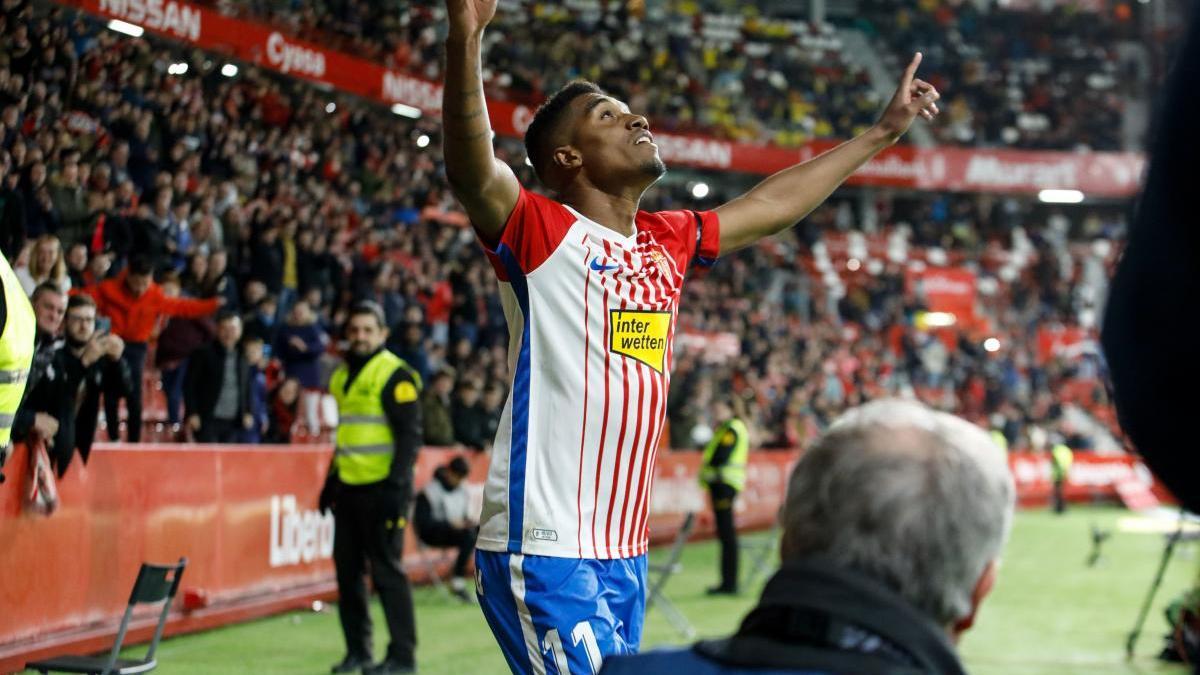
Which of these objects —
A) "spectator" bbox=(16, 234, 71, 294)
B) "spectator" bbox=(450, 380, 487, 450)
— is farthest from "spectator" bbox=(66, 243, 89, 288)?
"spectator" bbox=(450, 380, 487, 450)

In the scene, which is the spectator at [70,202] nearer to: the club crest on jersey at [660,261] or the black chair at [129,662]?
the black chair at [129,662]

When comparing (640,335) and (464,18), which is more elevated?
(464,18)

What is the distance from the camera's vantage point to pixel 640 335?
377 cm

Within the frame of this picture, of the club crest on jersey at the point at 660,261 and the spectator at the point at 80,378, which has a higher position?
the club crest on jersey at the point at 660,261

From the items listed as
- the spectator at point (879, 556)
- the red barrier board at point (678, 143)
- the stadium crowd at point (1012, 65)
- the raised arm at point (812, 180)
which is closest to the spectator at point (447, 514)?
A: the red barrier board at point (678, 143)

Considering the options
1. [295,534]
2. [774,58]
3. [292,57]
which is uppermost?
[774,58]

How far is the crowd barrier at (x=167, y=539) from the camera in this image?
8.45 meters

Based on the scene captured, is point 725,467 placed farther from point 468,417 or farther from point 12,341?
point 12,341

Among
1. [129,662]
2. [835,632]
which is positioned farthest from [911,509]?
[129,662]

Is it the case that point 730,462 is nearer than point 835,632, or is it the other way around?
point 835,632

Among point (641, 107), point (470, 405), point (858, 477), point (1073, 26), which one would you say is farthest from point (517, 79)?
point (858, 477)

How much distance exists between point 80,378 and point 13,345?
15.6ft

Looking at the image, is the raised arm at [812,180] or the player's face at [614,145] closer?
the player's face at [614,145]

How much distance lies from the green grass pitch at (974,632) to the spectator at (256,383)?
83.5 inches
